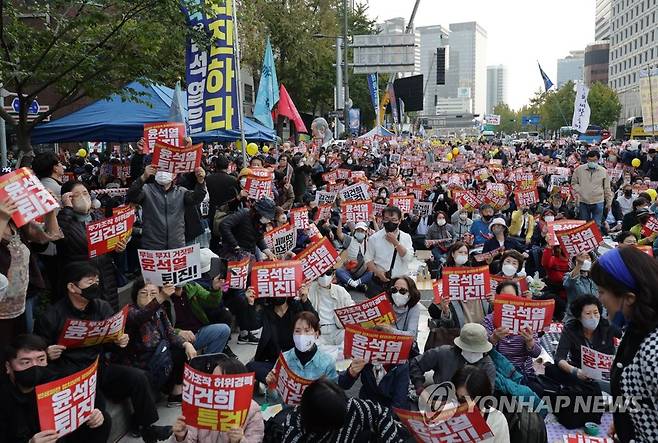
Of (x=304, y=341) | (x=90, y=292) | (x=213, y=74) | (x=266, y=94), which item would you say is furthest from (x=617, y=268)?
(x=266, y=94)

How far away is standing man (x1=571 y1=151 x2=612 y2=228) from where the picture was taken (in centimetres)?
1215

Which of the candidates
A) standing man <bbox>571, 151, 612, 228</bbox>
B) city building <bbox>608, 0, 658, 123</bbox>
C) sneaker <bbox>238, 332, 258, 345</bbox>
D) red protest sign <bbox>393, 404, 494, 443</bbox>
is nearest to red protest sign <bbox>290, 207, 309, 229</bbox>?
sneaker <bbox>238, 332, 258, 345</bbox>

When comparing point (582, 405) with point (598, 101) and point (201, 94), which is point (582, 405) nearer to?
point (201, 94)

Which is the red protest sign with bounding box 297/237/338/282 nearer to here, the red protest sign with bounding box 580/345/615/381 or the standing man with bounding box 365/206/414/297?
the standing man with bounding box 365/206/414/297

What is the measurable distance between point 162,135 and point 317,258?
3.00 m

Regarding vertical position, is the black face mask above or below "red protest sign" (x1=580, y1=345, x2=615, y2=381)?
above

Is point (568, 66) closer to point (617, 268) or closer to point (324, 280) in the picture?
point (324, 280)

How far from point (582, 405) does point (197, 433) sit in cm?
321

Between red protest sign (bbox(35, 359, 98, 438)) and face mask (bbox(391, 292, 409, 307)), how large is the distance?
2882 mm

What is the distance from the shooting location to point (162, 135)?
26.7 feet

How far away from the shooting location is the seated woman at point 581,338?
551 cm

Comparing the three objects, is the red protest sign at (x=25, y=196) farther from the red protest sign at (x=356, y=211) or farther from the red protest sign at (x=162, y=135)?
the red protest sign at (x=356, y=211)

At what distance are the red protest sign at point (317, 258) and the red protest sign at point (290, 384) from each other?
6.84 ft

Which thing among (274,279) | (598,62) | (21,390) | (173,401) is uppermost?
(598,62)
